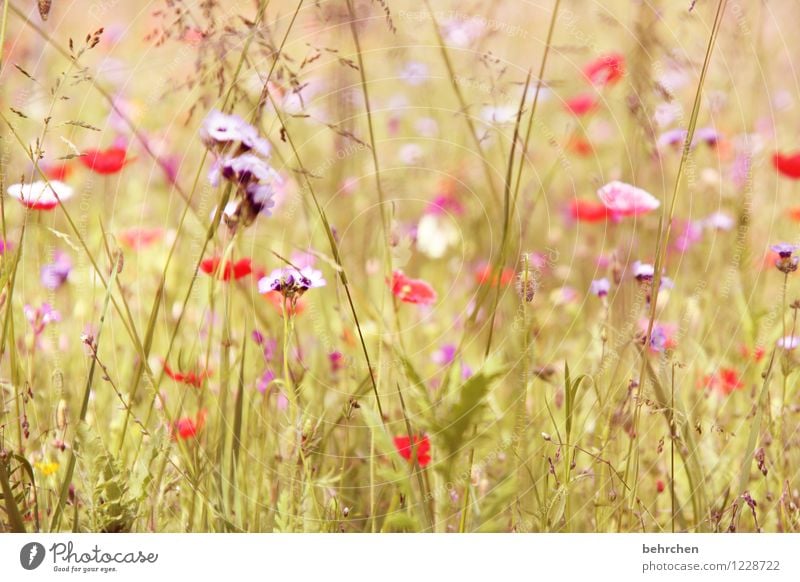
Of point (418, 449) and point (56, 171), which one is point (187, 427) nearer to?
point (418, 449)

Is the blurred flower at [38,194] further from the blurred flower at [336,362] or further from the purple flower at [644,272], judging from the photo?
the purple flower at [644,272]

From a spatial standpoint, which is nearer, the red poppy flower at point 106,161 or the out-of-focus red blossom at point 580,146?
the red poppy flower at point 106,161

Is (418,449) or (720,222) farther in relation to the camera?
(720,222)

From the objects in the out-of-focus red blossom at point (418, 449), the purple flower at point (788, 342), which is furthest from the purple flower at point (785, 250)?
the out-of-focus red blossom at point (418, 449)

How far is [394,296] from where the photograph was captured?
1.23m

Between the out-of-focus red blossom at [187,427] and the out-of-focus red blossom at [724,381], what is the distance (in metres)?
0.77

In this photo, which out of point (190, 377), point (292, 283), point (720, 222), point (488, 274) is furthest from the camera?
point (720, 222)

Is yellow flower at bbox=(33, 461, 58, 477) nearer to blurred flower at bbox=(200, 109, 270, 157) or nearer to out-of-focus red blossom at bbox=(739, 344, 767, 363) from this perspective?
blurred flower at bbox=(200, 109, 270, 157)

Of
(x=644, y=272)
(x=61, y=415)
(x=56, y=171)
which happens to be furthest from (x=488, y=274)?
(x=56, y=171)

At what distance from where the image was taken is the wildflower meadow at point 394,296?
114 centimetres

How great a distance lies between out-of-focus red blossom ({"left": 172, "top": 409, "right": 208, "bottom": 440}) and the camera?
118cm

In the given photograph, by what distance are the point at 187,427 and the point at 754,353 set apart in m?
0.84

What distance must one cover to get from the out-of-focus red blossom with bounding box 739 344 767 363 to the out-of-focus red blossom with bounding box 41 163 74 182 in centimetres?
123
